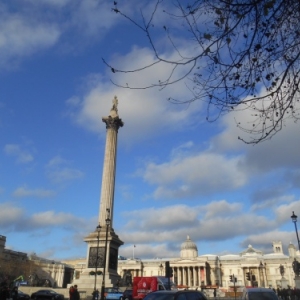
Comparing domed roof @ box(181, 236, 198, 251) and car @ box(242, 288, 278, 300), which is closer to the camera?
car @ box(242, 288, 278, 300)

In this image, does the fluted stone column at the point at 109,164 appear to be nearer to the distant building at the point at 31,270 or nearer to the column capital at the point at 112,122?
the column capital at the point at 112,122

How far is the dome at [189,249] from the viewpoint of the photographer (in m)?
114

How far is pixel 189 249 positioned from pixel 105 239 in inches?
3142

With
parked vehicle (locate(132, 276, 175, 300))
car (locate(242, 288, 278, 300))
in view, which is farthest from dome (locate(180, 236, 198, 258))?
car (locate(242, 288, 278, 300))

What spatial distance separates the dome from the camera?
4496 inches

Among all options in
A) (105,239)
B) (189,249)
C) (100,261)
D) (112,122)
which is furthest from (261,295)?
(189,249)

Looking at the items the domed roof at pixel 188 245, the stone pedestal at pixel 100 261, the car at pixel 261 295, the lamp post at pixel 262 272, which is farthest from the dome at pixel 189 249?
the car at pixel 261 295

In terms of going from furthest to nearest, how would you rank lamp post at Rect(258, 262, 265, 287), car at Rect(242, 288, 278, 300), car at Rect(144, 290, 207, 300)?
1. lamp post at Rect(258, 262, 265, 287)
2. car at Rect(242, 288, 278, 300)
3. car at Rect(144, 290, 207, 300)

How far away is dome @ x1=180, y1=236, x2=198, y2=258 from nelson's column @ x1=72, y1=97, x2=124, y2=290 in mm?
75566

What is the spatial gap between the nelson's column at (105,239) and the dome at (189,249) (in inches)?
2975

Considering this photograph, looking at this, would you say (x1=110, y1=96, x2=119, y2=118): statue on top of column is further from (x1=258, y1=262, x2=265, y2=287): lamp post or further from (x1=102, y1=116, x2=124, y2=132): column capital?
(x1=258, y1=262, x2=265, y2=287): lamp post

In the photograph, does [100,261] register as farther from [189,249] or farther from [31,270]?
[189,249]

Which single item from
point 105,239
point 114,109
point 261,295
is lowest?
point 261,295

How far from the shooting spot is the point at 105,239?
40.1m
